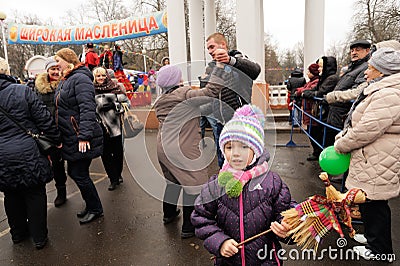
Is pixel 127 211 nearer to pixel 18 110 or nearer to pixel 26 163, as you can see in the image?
pixel 26 163

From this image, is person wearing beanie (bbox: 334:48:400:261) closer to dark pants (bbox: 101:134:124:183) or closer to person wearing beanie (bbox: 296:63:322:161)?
person wearing beanie (bbox: 296:63:322:161)

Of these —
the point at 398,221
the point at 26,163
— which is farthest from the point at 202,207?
the point at 398,221

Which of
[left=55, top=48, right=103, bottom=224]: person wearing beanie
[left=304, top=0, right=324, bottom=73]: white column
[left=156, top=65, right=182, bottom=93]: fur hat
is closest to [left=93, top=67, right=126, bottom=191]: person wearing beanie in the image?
[left=55, top=48, right=103, bottom=224]: person wearing beanie

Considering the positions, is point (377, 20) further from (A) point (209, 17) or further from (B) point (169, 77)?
(B) point (169, 77)

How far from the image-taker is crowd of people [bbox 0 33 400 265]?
65.9 inches

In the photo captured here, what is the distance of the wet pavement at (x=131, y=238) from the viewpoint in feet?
8.98

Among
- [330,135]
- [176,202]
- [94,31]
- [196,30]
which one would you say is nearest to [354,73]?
[330,135]

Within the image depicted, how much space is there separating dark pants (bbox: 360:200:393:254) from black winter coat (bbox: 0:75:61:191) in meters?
3.04

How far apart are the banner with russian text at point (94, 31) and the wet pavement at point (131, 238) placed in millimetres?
12164

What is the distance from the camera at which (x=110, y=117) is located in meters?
4.30

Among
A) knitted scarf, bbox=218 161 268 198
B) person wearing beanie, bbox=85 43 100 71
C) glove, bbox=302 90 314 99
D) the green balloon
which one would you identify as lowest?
the green balloon

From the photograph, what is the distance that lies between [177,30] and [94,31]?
942cm

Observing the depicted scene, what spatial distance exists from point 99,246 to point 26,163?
109 cm

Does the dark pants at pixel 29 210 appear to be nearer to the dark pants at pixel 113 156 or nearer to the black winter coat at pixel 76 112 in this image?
the black winter coat at pixel 76 112
